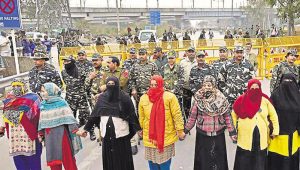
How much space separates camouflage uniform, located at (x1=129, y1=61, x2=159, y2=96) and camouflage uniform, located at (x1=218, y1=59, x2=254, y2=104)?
1.27 metres

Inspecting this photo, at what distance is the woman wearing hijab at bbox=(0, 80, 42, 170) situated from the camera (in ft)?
13.4

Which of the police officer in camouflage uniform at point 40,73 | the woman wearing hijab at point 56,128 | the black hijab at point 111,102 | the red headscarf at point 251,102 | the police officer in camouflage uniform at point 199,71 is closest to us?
the red headscarf at point 251,102

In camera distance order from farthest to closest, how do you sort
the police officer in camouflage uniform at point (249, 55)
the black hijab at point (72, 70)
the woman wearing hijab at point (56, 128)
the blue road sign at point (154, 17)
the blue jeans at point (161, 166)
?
1. the blue road sign at point (154, 17)
2. the police officer in camouflage uniform at point (249, 55)
3. the black hijab at point (72, 70)
4. the blue jeans at point (161, 166)
5. the woman wearing hijab at point (56, 128)

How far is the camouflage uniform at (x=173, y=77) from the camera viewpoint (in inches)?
234

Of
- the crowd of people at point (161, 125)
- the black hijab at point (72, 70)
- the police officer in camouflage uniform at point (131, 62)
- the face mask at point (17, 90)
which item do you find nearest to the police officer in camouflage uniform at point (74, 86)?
the black hijab at point (72, 70)

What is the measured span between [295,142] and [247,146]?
26.3 inches

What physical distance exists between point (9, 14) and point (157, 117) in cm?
700

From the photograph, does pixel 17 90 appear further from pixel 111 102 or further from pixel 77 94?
pixel 77 94

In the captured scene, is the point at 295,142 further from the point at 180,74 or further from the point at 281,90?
Result: the point at 180,74

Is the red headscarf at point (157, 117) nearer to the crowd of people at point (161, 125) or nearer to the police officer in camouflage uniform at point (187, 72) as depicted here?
the crowd of people at point (161, 125)

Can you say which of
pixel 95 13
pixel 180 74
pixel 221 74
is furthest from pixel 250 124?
pixel 95 13

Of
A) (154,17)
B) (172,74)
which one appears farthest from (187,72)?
(154,17)

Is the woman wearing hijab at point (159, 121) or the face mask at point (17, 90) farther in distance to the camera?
the face mask at point (17, 90)

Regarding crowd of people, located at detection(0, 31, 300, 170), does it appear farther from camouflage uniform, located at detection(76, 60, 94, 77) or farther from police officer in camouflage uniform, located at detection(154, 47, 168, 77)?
police officer in camouflage uniform, located at detection(154, 47, 168, 77)
